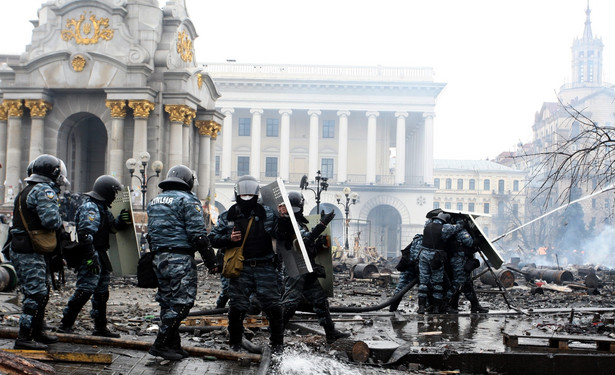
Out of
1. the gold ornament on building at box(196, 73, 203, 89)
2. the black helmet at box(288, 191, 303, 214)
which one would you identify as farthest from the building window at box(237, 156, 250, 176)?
the black helmet at box(288, 191, 303, 214)

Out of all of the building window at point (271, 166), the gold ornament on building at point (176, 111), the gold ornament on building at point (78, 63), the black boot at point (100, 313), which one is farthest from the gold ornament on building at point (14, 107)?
the building window at point (271, 166)

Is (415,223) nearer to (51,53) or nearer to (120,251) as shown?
(51,53)

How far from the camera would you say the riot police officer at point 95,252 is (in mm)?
7809

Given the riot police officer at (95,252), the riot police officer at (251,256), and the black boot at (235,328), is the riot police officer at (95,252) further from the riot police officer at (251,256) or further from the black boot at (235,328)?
the black boot at (235,328)

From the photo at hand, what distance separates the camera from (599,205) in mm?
81688

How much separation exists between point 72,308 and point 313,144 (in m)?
60.6

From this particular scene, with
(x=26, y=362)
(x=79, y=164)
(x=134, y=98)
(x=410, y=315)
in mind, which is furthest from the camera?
(x=79, y=164)

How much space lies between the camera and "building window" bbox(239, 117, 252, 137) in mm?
71131

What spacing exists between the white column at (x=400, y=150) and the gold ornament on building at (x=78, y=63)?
4575 cm

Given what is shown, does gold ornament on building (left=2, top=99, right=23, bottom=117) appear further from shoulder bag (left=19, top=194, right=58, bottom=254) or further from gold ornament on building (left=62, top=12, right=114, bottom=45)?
Answer: shoulder bag (left=19, top=194, right=58, bottom=254)

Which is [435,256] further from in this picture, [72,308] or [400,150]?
[400,150]

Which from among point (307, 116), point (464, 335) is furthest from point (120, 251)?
point (307, 116)

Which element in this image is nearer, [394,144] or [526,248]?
[526,248]

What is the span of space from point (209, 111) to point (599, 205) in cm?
6538
